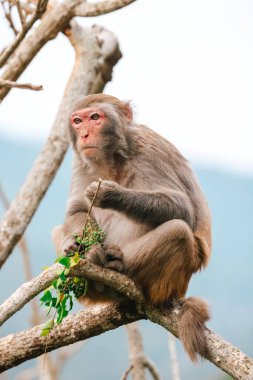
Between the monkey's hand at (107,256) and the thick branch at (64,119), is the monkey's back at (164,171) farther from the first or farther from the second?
the thick branch at (64,119)

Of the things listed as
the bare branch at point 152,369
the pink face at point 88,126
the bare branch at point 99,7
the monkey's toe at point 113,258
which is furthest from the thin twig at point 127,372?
the bare branch at point 99,7

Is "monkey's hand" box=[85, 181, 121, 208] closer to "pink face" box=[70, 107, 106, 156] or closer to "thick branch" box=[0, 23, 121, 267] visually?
"pink face" box=[70, 107, 106, 156]

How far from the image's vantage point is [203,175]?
86.2 metres

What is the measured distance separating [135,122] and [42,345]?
2.60 metres

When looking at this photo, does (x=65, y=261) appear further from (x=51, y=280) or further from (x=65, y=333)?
(x=65, y=333)

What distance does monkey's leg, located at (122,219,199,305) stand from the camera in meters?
6.69

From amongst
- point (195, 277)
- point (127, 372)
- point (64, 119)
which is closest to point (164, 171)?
point (64, 119)

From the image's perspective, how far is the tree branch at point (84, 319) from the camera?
6.06 metres

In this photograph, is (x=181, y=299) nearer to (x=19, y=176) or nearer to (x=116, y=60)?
(x=116, y=60)


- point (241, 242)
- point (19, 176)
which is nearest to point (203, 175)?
point (241, 242)

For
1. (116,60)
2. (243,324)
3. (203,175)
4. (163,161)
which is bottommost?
(243,324)

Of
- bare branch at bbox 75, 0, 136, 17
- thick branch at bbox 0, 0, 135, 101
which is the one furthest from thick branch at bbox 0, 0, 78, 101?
bare branch at bbox 75, 0, 136, 17

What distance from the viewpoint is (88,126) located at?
725 cm

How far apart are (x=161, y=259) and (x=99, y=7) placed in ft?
13.8
